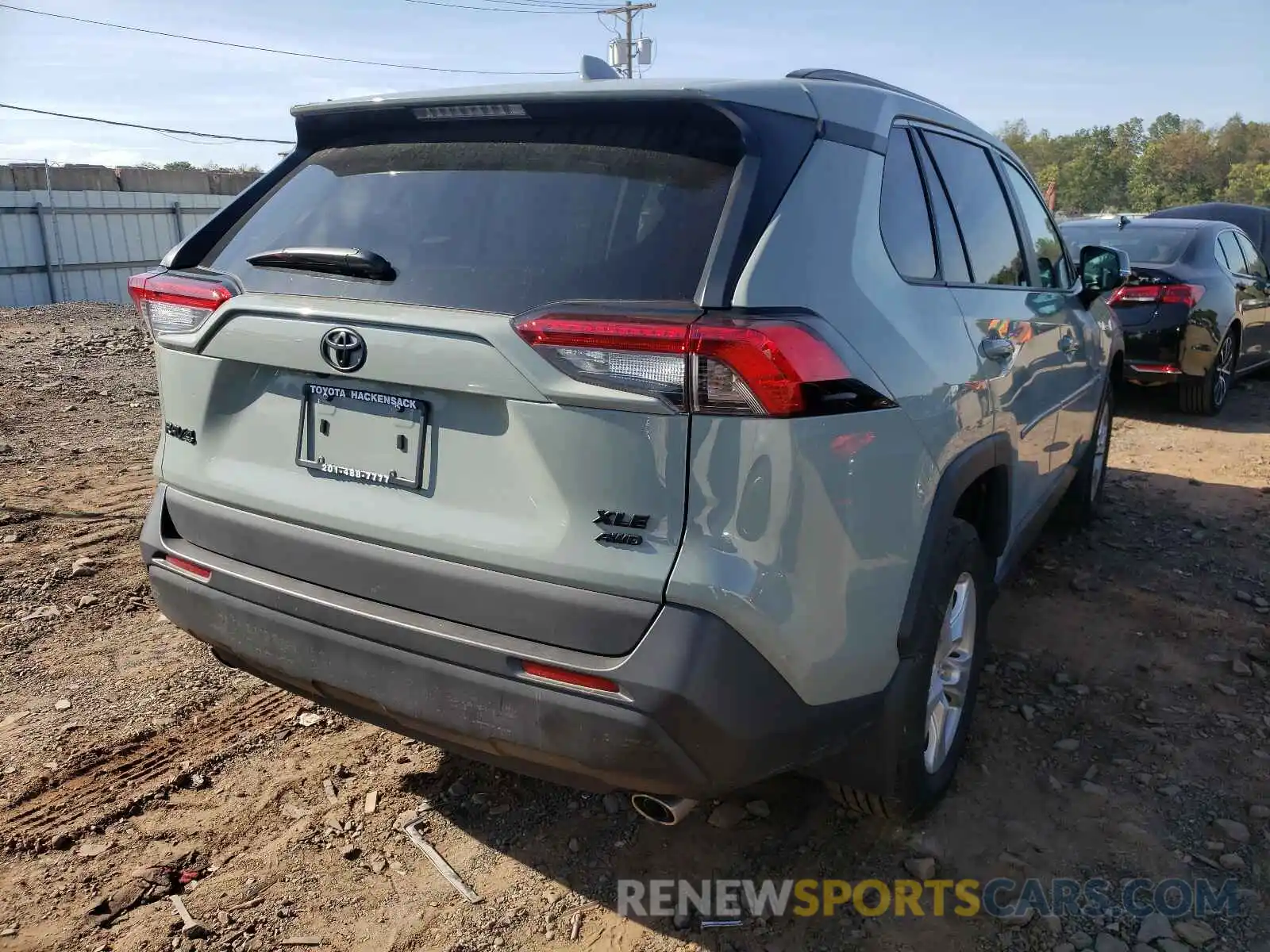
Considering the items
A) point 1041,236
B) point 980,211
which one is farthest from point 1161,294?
point 980,211

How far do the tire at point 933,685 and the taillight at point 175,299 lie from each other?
1.80 metres

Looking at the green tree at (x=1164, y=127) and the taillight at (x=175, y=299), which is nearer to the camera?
the taillight at (x=175, y=299)

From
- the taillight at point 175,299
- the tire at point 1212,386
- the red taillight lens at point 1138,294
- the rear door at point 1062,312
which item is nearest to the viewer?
the taillight at point 175,299

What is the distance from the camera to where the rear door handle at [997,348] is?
282 cm

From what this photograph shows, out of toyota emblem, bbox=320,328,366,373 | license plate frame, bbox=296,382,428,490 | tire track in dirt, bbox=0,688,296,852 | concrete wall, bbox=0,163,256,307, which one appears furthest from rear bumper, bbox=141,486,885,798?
concrete wall, bbox=0,163,256,307

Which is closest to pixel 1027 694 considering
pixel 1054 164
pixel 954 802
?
pixel 954 802

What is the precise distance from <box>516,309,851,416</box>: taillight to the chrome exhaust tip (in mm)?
844

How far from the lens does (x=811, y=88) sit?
7.25ft

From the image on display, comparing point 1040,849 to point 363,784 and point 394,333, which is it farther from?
point 394,333

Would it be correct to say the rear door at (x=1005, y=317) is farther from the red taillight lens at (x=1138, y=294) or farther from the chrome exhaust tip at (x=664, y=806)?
the red taillight lens at (x=1138, y=294)

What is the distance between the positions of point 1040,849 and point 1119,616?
185 cm

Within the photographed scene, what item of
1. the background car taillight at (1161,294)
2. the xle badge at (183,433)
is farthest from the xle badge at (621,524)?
the background car taillight at (1161,294)

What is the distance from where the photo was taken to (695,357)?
5.91ft

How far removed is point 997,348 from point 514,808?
6.34 ft
